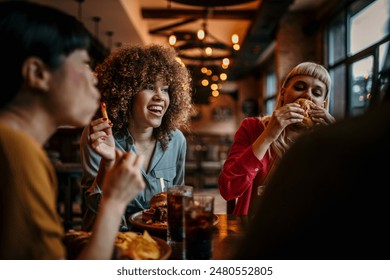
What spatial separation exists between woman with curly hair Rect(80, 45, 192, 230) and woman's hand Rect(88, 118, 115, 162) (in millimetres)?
381

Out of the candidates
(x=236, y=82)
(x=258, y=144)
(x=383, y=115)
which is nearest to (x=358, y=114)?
(x=383, y=115)

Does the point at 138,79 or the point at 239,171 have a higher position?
the point at 138,79

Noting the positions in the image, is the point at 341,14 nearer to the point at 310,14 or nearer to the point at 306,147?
the point at 310,14

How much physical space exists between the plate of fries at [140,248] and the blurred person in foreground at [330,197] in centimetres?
32

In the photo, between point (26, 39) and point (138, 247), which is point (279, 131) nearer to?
point (138, 247)

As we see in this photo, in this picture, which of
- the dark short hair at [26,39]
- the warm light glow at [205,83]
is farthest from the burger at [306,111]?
the warm light glow at [205,83]

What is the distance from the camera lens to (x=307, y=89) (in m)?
1.57

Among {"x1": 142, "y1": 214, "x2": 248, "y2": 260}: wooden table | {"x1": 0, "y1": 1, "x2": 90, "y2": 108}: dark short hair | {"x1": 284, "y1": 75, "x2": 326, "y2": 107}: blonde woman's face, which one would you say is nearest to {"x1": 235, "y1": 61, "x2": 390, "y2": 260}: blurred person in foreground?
{"x1": 142, "y1": 214, "x2": 248, "y2": 260}: wooden table

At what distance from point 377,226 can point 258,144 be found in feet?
3.14

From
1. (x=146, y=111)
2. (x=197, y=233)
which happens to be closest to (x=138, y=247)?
(x=197, y=233)

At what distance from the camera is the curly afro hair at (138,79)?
172 centimetres

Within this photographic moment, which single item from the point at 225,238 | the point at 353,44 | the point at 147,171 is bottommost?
the point at 225,238

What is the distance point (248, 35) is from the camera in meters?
7.31

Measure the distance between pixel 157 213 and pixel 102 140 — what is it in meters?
0.32
